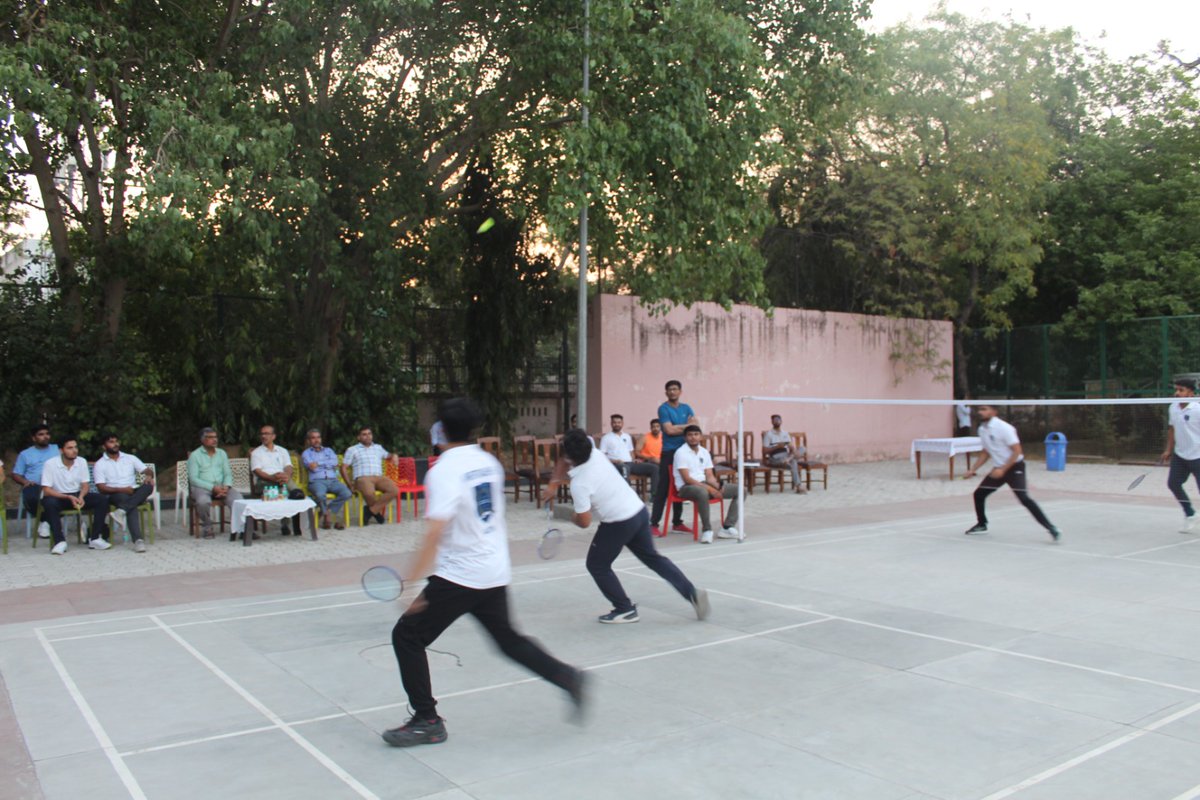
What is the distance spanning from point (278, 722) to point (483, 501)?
187 cm

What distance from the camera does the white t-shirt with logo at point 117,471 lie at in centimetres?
1240

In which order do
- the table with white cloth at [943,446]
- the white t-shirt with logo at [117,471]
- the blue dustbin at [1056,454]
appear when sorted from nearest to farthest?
the white t-shirt with logo at [117,471], the table with white cloth at [943,446], the blue dustbin at [1056,454]

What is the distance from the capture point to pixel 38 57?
11.8 m

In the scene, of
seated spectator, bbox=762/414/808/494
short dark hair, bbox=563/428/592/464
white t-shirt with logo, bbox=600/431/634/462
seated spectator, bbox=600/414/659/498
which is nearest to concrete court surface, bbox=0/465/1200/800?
short dark hair, bbox=563/428/592/464

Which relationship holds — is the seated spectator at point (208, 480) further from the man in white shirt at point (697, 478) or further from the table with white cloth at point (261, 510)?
the man in white shirt at point (697, 478)

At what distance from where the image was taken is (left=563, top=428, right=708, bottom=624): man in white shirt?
7.72m

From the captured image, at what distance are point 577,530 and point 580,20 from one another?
25.5 ft

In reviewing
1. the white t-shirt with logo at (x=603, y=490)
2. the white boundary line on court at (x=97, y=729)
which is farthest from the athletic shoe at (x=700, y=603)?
the white boundary line on court at (x=97, y=729)

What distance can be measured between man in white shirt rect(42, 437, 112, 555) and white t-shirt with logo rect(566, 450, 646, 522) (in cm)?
745

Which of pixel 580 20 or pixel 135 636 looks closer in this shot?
pixel 135 636

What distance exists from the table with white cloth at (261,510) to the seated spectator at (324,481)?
92 cm

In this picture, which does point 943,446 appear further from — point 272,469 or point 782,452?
point 272,469

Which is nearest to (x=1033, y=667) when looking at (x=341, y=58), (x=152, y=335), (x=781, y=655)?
(x=781, y=655)

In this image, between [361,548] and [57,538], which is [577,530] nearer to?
[361,548]
